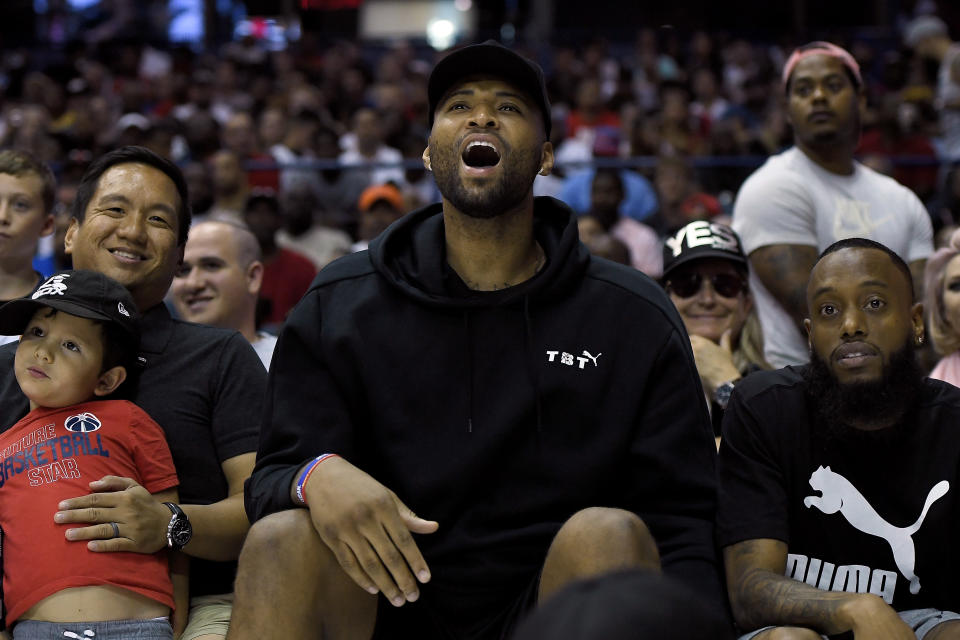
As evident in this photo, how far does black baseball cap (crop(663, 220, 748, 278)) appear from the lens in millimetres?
4207

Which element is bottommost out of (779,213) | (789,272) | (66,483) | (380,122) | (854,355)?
(66,483)

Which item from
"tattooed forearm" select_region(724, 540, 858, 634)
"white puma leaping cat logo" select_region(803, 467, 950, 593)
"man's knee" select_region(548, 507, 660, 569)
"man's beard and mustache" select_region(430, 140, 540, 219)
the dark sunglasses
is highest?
"man's beard and mustache" select_region(430, 140, 540, 219)

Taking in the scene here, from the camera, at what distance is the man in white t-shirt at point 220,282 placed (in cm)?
459

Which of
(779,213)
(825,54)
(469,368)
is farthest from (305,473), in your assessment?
(825,54)

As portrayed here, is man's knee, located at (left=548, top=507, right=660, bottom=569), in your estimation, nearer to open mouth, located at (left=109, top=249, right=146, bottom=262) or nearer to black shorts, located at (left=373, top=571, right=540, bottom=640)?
black shorts, located at (left=373, top=571, right=540, bottom=640)

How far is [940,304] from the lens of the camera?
13.0 ft

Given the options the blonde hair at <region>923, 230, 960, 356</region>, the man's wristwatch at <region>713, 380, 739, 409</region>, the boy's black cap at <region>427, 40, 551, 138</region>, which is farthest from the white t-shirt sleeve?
the boy's black cap at <region>427, 40, 551, 138</region>

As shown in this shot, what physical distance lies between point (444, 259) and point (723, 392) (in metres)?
1.35

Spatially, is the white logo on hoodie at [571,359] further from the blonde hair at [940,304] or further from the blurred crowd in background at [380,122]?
the blurred crowd in background at [380,122]

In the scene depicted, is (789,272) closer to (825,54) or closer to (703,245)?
(703,245)

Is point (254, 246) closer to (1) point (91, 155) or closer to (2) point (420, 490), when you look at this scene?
(2) point (420, 490)

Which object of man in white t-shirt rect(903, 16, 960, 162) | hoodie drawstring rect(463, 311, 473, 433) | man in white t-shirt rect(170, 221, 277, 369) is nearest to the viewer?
hoodie drawstring rect(463, 311, 473, 433)

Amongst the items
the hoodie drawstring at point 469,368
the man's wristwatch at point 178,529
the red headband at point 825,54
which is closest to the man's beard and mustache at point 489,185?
the hoodie drawstring at point 469,368

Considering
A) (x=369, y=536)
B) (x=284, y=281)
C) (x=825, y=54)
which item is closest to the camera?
(x=369, y=536)
